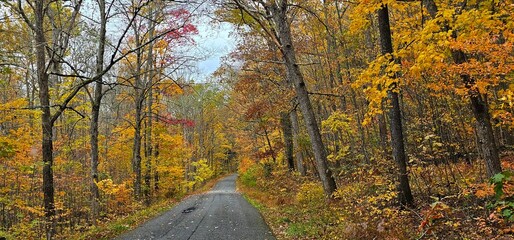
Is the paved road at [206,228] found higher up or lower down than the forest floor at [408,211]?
lower down

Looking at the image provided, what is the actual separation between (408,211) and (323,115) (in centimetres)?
1636

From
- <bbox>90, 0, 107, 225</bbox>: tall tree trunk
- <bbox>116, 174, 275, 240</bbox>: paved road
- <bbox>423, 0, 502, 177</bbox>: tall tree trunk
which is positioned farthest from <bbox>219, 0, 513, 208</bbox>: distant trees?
<bbox>90, 0, 107, 225</bbox>: tall tree trunk

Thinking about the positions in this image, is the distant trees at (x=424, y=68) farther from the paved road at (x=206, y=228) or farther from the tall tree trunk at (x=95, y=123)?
the tall tree trunk at (x=95, y=123)

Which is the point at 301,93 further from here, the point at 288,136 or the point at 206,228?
the point at 288,136

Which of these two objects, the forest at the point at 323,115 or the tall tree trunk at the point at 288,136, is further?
the tall tree trunk at the point at 288,136

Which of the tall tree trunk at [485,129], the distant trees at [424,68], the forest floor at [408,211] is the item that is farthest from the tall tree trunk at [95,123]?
the tall tree trunk at [485,129]

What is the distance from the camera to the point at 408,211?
24.9ft

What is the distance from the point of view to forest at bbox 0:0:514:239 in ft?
20.2

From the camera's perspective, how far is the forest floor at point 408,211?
17.2 ft

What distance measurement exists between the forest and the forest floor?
0.05 metres

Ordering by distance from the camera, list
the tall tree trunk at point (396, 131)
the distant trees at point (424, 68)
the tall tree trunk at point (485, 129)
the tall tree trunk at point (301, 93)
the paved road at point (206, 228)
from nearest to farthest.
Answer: the distant trees at point (424, 68) < the tall tree trunk at point (485, 129) < the tall tree trunk at point (396, 131) < the paved road at point (206, 228) < the tall tree trunk at point (301, 93)

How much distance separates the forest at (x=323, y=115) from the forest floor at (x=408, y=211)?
0.17 feet

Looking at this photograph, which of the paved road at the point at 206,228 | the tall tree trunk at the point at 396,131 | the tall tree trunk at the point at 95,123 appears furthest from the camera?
the tall tree trunk at the point at 95,123

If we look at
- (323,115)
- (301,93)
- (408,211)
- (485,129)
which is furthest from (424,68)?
(323,115)
